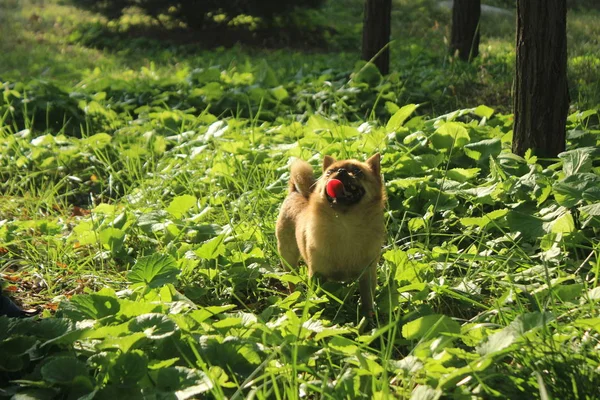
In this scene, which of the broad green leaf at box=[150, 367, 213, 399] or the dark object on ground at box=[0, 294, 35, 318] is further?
the dark object on ground at box=[0, 294, 35, 318]

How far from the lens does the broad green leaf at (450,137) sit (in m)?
4.23

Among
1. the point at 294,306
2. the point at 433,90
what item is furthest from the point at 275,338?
the point at 433,90

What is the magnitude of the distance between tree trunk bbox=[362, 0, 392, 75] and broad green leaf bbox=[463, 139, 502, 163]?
3799 millimetres

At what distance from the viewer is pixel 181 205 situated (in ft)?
12.7

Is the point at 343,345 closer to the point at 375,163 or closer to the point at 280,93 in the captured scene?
the point at 375,163

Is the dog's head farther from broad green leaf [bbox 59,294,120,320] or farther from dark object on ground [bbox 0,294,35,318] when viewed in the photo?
dark object on ground [bbox 0,294,35,318]

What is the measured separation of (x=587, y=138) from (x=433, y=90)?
2.67 m

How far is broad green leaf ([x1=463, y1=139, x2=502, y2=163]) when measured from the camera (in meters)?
4.08

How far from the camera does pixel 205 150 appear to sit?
520 centimetres

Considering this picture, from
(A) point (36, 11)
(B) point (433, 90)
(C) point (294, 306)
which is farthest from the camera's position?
(A) point (36, 11)

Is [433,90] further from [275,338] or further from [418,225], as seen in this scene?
[275,338]

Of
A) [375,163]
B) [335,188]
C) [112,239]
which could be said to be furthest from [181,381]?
[112,239]

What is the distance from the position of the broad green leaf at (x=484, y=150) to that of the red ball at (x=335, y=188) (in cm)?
150

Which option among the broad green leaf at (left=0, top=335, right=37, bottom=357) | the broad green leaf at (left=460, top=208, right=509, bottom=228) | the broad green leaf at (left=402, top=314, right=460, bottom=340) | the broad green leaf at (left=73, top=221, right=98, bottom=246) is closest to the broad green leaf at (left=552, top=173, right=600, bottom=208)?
the broad green leaf at (left=460, top=208, right=509, bottom=228)
